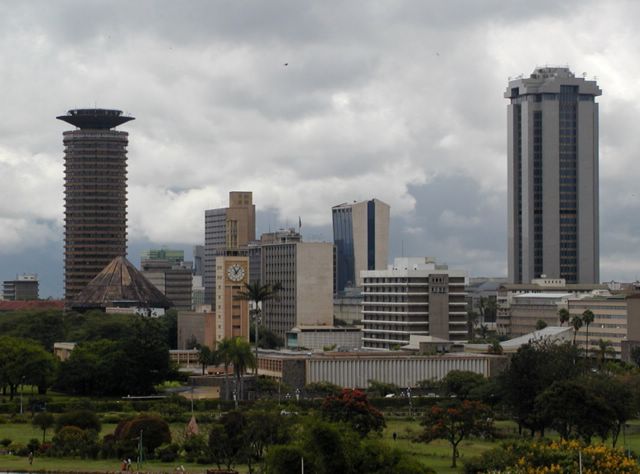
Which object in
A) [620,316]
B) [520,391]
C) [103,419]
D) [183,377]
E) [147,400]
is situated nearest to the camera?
[520,391]

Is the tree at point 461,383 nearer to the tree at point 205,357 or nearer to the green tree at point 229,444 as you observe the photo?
the tree at point 205,357

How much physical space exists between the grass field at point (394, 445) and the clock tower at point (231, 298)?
66.6 m

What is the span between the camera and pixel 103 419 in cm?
11550

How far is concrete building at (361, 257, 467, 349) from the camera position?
179625 millimetres

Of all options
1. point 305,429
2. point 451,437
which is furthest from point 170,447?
point 305,429

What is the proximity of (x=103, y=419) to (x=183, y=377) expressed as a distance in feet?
Result: 128

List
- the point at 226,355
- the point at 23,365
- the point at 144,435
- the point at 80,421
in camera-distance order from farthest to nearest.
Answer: the point at 23,365, the point at 226,355, the point at 80,421, the point at 144,435

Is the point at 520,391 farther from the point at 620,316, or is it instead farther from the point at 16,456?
the point at 620,316

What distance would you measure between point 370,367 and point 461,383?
12910 mm

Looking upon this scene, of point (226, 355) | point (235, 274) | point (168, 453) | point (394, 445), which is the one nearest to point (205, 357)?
point (235, 274)

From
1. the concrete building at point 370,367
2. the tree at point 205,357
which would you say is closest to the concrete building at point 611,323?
the concrete building at point 370,367

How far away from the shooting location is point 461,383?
427 ft

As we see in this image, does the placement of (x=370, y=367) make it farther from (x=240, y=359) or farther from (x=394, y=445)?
(x=394, y=445)

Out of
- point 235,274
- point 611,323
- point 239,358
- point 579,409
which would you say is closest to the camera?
point 579,409
